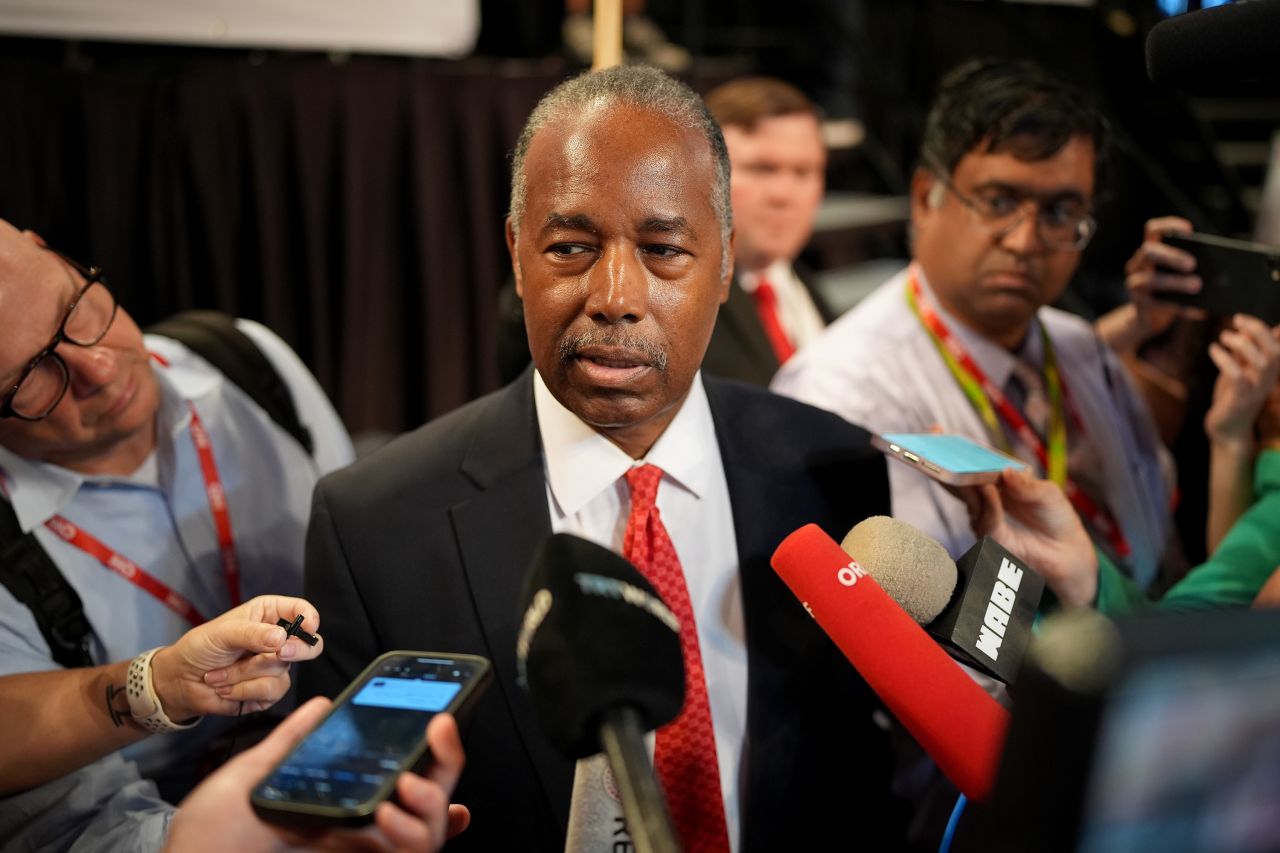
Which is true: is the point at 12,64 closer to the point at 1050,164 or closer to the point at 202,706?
the point at 202,706

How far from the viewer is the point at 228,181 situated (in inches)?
117

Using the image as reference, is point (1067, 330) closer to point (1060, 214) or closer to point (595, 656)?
point (1060, 214)

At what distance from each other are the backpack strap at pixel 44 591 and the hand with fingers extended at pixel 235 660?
27 centimetres

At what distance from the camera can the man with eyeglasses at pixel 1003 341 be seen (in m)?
1.68

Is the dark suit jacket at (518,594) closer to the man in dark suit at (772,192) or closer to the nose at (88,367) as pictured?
the nose at (88,367)

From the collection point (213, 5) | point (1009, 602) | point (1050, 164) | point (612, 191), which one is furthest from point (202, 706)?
point (213, 5)

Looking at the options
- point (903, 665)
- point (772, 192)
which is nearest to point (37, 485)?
point (903, 665)

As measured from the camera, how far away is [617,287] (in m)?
1.04

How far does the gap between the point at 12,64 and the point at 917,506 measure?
2524 mm

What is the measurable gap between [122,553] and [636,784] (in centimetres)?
107

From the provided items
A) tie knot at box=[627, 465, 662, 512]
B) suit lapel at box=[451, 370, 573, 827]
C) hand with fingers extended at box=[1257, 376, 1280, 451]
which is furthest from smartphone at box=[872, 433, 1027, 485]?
hand with fingers extended at box=[1257, 376, 1280, 451]

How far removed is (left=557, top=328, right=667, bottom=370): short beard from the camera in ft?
3.49

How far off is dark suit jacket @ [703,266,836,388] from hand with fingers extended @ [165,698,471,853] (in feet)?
6.11

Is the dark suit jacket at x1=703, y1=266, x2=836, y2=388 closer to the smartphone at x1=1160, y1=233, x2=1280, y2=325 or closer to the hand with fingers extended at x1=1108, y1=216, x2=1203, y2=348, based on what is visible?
the hand with fingers extended at x1=1108, y1=216, x2=1203, y2=348
